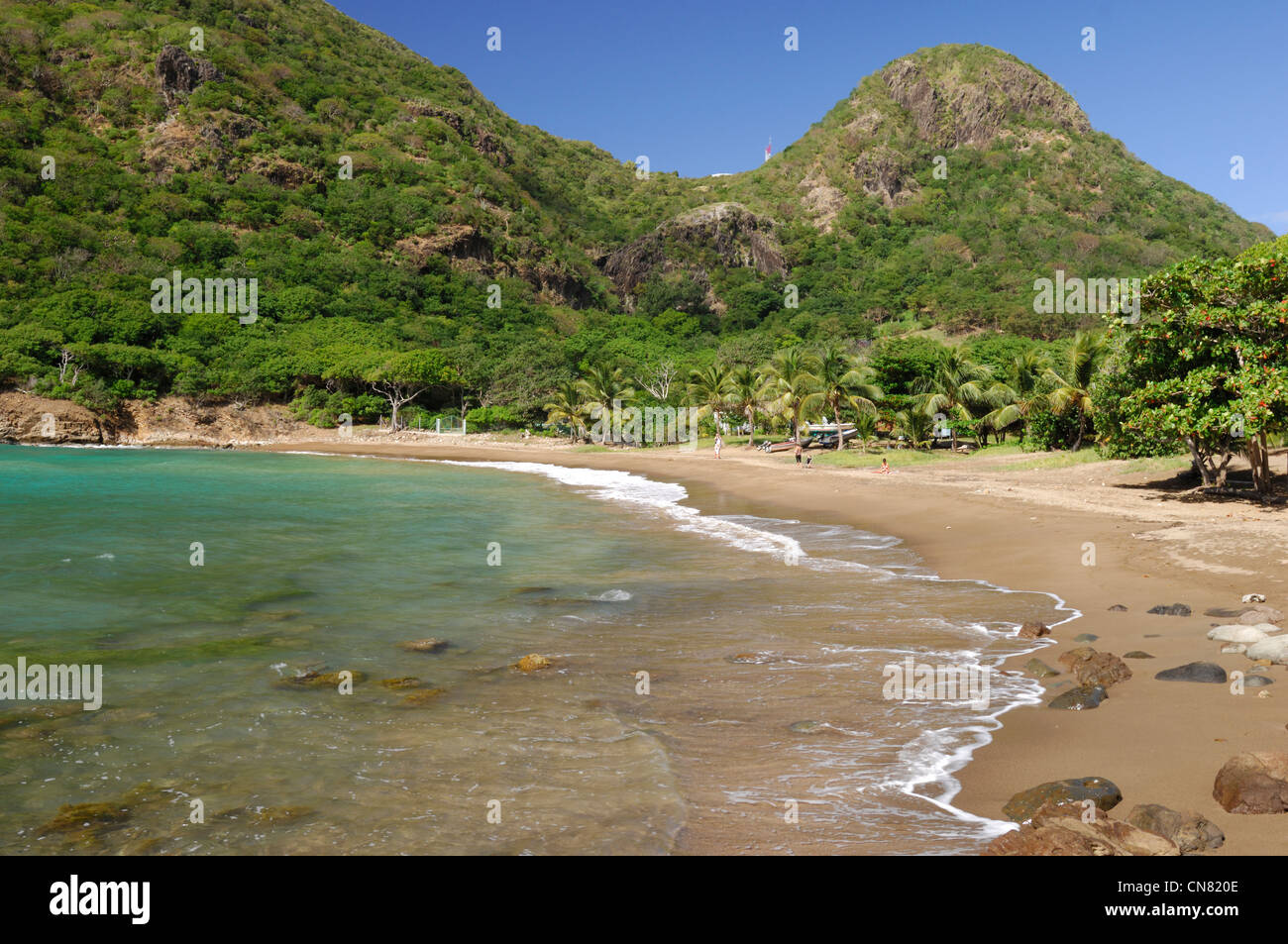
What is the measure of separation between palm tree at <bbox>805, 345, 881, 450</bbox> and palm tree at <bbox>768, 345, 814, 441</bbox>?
20.9 inches

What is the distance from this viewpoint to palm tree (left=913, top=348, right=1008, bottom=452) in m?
40.9

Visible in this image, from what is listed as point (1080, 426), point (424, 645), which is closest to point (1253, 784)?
point (424, 645)

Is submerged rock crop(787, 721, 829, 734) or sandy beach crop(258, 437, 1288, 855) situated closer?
sandy beach crop(258, 437, 1288, 855)

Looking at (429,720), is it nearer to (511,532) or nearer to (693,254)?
(511,532)

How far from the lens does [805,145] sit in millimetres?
186625

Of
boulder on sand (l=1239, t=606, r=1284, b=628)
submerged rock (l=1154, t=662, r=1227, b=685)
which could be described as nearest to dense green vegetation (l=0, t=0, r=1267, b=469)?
boulder on sand (l=1239, t=606, r=1284, b=628)

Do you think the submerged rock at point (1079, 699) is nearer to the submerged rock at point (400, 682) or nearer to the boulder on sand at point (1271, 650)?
the boulder on sand at point (1271, 650)

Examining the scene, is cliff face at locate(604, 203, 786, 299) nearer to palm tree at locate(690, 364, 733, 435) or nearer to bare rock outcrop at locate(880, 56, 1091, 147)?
bare rock outcrop at locate(880, 56, 1091, 147)

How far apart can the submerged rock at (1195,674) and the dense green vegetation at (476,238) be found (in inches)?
1131

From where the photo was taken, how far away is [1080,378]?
1291 inches

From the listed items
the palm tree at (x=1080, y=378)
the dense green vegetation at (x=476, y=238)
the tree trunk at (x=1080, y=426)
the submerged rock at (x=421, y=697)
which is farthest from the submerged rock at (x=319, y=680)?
the tree trunk at (x=1080, y=426)

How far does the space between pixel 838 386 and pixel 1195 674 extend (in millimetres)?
36689

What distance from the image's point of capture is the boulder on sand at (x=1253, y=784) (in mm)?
4895

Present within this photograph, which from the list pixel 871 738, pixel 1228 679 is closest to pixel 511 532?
pixel 871 738
